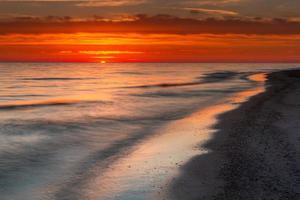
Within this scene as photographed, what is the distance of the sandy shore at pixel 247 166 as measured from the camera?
1080 centimetres

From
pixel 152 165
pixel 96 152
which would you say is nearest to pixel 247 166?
pixel 152 165

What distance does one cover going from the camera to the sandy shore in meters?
10.8

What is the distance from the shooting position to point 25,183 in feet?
41.2

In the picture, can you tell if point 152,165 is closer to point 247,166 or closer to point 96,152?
point 247,166

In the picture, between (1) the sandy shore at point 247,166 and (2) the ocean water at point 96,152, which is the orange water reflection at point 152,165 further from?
(1) the sandy shore at point 247,166

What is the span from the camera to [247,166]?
13156mm

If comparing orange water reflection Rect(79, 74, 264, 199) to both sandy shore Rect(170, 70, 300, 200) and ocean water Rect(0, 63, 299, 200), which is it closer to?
ocean water Rect(0, 63, 299, 200)

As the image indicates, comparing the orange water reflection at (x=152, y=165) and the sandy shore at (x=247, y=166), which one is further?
the orange water reflection at (x=152, y=165)

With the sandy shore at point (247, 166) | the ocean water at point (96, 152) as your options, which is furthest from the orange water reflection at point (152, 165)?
the sandy shore at point (247, 166)

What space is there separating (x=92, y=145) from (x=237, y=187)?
28.4 ft

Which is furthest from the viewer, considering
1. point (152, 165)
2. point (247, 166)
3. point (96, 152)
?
point (96, 152)

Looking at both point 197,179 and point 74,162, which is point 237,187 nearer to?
point 197,179

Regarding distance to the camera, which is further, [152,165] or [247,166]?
[152,165]

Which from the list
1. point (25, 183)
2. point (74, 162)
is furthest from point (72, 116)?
point (25, 183)
